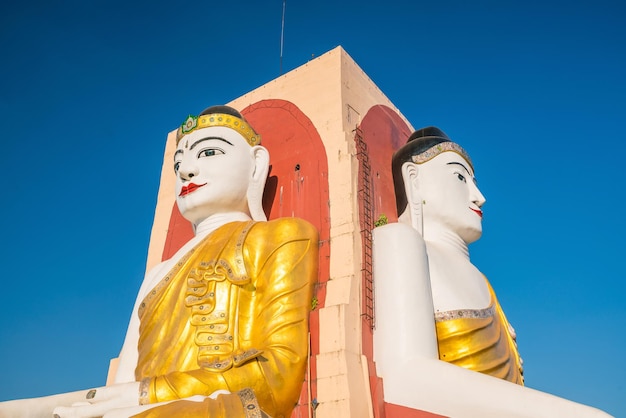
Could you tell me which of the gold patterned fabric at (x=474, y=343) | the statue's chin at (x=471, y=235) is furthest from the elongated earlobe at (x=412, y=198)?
the gold patterned fabric at (x=474, y=343)

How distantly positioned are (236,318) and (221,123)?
82.2 inches

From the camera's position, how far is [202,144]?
578cm

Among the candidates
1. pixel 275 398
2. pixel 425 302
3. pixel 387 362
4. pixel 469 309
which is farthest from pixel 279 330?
pixel 469 309

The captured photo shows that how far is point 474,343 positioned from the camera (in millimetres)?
4887

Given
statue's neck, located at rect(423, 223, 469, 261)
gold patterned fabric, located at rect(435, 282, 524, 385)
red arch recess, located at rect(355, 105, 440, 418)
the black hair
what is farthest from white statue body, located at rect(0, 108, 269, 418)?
gold patterned fabric, located at rect(435, 282, 524, 385)

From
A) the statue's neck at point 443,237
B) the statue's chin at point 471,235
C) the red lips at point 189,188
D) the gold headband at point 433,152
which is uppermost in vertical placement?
the gold headband at point 433,152

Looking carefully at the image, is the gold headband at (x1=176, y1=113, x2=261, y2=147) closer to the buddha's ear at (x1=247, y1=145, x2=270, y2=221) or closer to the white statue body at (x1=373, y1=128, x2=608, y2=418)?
the buddha's ear at (x1=247, y1=145, x2=270, y2=221)

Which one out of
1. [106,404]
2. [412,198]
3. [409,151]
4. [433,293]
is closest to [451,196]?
[412,198]

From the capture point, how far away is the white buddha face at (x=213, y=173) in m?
5.63

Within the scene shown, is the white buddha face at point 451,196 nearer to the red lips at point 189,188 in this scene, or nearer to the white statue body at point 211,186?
the white statue body at point 211,186

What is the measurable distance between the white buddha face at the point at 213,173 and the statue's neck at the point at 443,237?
1.77m

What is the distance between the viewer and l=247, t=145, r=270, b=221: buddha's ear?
5.85m

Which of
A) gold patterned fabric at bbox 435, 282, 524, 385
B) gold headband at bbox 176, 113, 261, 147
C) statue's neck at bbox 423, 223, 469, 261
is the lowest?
gold patterned fabric at bbox 435, 282, 524, 385

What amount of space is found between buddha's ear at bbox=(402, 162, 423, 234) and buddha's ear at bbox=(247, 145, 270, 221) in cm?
137
